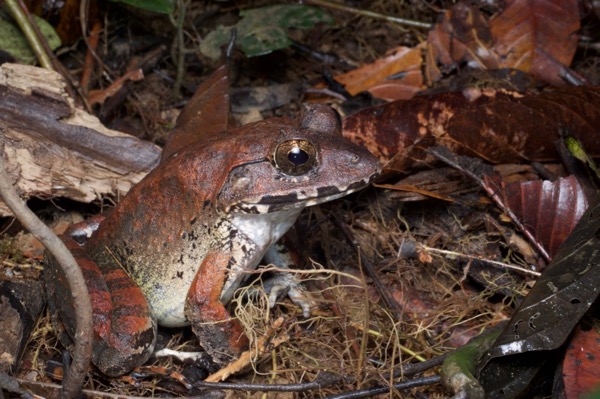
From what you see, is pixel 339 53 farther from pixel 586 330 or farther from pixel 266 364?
pixel 586 330

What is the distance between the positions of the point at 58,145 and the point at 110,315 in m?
1.36

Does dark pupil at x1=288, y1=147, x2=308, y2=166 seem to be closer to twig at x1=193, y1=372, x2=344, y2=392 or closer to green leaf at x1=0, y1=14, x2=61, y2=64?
twig at x1=193, y1=372, x2=344, y2=392

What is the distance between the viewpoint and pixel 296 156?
11.5 ft

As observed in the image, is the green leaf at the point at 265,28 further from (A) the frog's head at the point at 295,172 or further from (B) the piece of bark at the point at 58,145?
(A) the frog's head at the point at 295,172

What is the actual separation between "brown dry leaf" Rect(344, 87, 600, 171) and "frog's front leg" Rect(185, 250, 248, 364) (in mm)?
1267

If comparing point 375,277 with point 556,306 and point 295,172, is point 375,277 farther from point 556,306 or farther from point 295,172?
point 556,306

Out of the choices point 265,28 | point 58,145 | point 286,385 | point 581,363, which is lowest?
point 286,385

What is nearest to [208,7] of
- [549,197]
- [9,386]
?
[549,197]

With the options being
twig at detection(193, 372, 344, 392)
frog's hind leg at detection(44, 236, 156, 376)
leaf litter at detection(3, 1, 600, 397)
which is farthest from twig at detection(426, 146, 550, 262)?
frog's hind leg at detection(44, 236, 156, 376)

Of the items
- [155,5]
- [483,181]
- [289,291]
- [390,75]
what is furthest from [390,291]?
[155,5]

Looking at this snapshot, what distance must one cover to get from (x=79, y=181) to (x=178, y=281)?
3.49ft

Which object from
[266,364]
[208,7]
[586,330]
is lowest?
[266,364]

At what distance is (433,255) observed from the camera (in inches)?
170

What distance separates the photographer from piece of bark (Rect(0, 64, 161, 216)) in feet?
14.5
